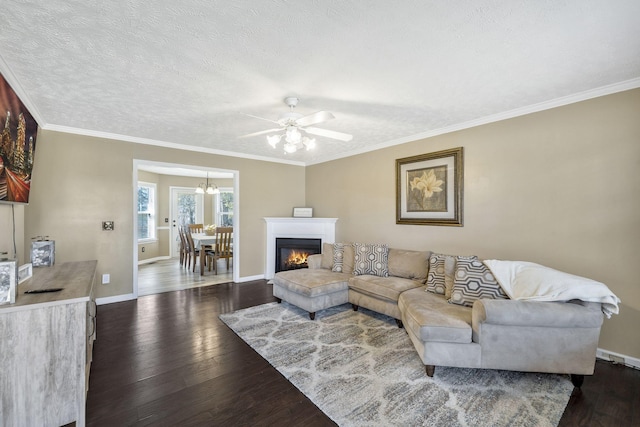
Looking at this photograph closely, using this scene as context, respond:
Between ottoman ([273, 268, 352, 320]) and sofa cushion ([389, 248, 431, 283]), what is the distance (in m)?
0.65

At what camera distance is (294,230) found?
17.6 feet

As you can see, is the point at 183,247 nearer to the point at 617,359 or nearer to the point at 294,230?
the point at 294,230

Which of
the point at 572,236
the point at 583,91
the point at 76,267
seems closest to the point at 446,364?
the point at 572,236

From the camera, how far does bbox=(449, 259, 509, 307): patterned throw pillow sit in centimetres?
255

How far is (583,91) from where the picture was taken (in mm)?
2566

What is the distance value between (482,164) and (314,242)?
3.08 metres

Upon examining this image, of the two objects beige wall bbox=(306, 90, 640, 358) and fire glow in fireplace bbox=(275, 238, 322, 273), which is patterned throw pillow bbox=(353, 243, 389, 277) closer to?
beige wall bbox=(306, 90, 640, 358)

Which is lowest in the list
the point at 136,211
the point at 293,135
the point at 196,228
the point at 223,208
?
the point at 196,228

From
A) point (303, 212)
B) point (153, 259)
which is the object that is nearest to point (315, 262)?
point (303, 212)

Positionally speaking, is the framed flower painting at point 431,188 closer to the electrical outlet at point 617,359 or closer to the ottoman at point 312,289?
the ottoman at point 312,289

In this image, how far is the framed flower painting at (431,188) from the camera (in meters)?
3.56

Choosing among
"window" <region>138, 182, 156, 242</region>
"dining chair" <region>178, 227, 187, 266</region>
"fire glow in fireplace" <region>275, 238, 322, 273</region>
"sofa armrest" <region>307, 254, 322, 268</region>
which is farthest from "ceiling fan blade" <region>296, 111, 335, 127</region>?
"window" <region>138, 182, 156, 242</region>

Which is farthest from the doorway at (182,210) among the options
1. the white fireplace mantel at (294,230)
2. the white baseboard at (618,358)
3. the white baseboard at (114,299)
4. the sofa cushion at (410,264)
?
the white baseboard at (618,358)

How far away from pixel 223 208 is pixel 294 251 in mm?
4105
